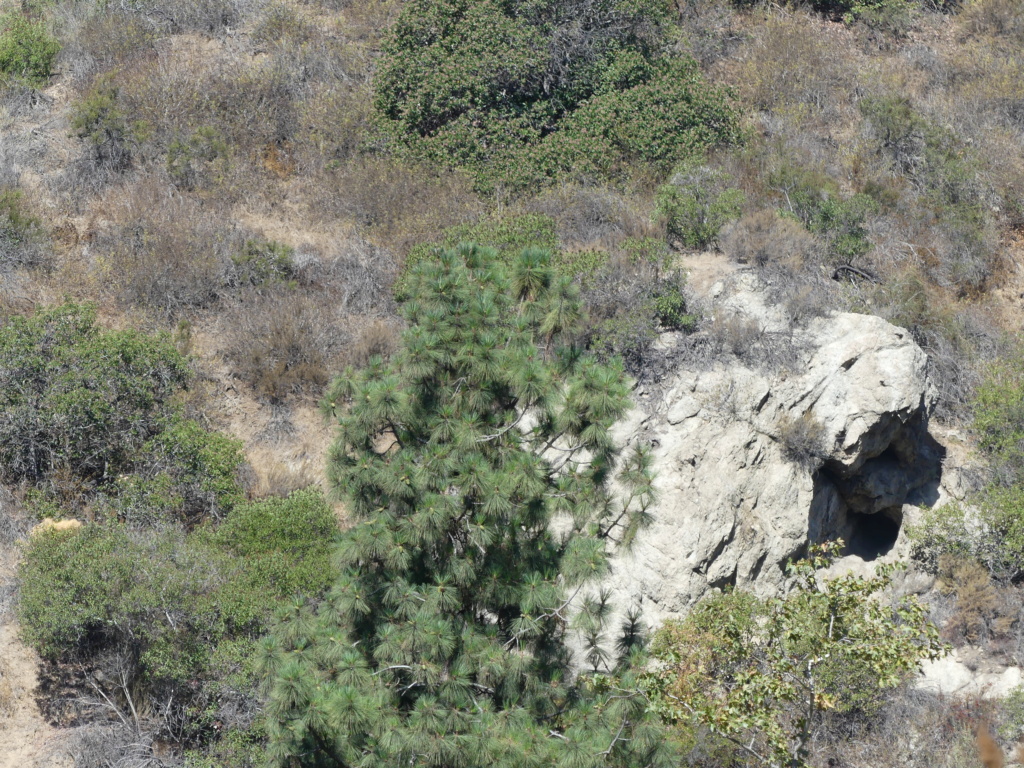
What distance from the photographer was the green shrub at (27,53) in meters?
19.4

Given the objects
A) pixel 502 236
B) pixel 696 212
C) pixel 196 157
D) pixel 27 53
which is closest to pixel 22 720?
pixel 502 236

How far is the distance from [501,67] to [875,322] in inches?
311

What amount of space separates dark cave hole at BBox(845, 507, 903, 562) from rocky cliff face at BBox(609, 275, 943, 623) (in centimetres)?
3

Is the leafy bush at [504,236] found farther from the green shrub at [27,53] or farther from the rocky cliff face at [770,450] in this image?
the green shrub at [27,53]

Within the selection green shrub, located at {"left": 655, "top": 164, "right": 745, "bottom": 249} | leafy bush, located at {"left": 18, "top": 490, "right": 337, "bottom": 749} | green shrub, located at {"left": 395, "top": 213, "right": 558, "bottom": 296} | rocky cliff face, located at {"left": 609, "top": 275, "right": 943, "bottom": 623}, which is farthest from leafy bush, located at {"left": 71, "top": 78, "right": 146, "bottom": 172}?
rocky cliff face, located at {"left": 609, "top": 275, "right": 943, "bottom": 623}

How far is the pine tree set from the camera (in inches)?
311

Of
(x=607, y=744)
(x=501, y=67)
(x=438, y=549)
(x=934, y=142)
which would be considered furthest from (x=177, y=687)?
(x=934, y=142)

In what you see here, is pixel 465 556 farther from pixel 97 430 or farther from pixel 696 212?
pixel 696 212

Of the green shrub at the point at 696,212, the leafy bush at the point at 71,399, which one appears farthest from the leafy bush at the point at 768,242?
the leafy bush at the point at 71,399

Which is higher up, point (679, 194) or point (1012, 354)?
point (679, 194)

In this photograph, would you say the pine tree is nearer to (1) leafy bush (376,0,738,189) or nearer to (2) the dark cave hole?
(2) the dark cave hole

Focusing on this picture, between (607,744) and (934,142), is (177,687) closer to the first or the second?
(607,744)

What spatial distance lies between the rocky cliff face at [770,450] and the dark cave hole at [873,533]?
1.3 inches

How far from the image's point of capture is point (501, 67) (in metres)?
17.8
